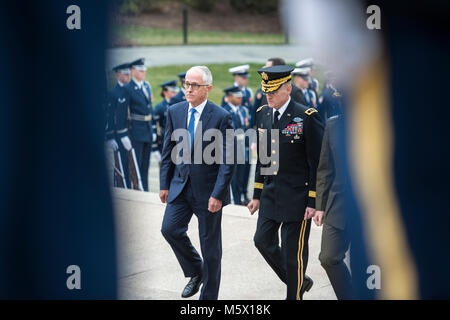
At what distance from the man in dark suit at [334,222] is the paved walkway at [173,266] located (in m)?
0.58

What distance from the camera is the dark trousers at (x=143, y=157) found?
998 centimetres

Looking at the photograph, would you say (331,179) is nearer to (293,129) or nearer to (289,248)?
(293,129)

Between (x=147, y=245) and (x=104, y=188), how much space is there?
68.5 inches

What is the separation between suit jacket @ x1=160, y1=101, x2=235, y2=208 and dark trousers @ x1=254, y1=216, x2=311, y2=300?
336 millimetres

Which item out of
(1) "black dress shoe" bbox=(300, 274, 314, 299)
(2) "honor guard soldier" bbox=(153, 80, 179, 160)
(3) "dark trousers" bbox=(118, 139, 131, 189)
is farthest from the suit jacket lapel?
(2) "honor guard soldier" bbox=(153, 80, 179, 160)

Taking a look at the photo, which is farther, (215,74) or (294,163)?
(215,74)

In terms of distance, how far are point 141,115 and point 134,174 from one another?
0.71m

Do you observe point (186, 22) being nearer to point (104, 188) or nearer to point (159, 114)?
point (159, 114)

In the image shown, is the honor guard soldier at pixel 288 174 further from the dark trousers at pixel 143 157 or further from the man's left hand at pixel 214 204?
the dark trousers at pixel 143 157

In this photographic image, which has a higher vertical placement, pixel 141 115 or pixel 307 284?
pixel 141 115

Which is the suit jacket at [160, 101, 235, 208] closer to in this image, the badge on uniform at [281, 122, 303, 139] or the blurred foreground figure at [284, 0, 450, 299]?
the badge on uniform at [281, 122, 303, 139]

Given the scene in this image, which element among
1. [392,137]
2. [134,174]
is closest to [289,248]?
[392,137]

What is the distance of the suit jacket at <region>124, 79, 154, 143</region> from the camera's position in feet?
31.1

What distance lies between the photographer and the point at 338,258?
540cm
